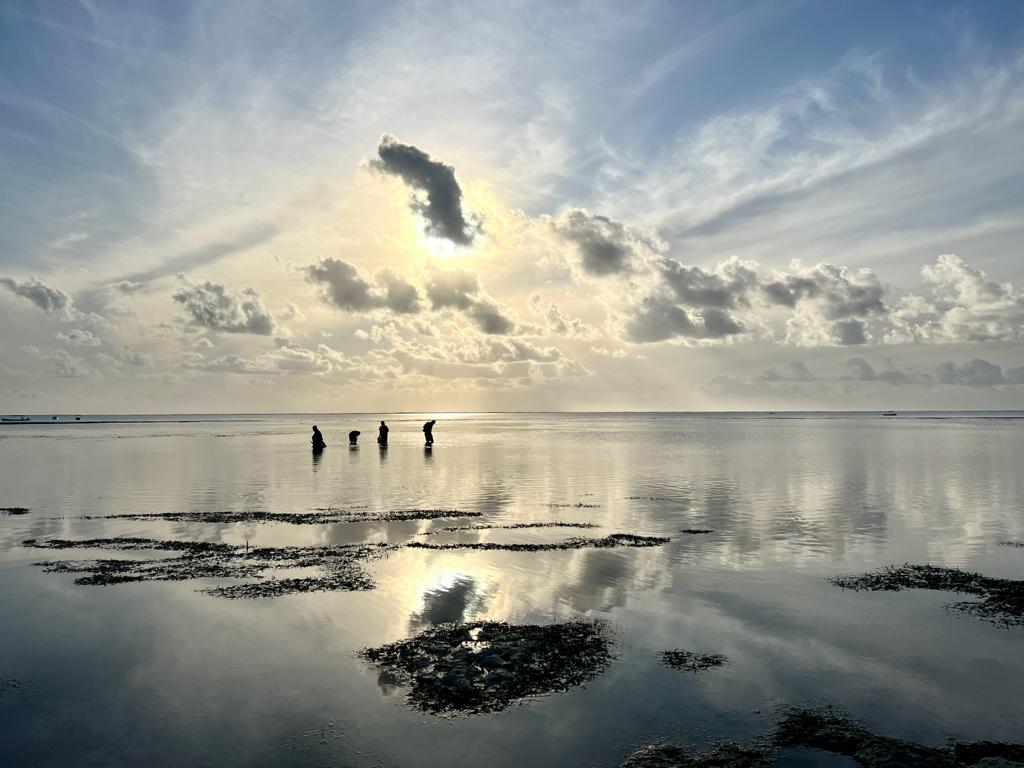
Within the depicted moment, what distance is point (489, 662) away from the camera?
14.7m

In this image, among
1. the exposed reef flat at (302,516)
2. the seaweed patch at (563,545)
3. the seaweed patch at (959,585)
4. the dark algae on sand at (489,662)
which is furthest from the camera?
the exposed reef flat at (302,516)

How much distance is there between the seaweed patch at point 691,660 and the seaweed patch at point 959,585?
837cm

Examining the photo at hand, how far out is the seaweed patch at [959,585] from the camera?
18.5 meters

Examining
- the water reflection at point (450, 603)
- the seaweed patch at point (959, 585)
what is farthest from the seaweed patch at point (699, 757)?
the seaweed patch at point (959, 585)

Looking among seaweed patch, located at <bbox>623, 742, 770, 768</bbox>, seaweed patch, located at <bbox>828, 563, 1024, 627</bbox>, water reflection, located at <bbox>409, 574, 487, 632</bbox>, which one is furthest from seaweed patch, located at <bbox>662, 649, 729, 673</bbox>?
seaweed patch, located at <bbox>828, 563, 1024, 627</bbox>

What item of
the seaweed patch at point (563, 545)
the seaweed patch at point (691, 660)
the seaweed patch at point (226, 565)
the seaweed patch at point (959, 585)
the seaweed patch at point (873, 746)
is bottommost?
the seaweed patch at point (959, 585)

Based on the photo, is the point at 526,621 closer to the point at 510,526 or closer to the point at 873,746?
the point at 873,746

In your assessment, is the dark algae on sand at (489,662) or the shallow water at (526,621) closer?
the shallow water at (526,621)

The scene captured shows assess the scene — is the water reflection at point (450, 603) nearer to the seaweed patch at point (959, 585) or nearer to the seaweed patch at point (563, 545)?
the seaweed patch at point (563, 545)

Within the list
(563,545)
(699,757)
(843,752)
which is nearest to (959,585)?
(843,752)

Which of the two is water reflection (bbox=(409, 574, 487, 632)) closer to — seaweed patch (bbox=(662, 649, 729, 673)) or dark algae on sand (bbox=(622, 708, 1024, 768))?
seaweed patch (bbox=(662, 649, 729, 673))

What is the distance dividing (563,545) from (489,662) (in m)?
13.3

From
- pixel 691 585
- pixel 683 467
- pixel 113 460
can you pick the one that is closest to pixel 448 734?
pixel 691 585

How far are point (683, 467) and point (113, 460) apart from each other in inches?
2312
